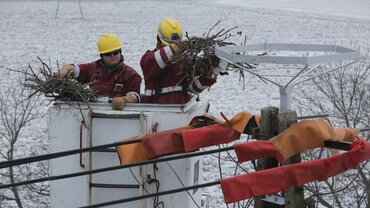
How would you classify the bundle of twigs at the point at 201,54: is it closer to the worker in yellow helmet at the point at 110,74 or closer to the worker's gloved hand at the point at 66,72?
the worker in yellow helmet at the point at 110,74

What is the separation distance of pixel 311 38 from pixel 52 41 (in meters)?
12.3

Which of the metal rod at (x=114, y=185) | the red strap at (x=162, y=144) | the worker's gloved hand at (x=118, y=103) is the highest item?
the worker's gloved hand at (x=118, y=103)

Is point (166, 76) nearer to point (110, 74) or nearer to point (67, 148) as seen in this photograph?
point (110, 74)

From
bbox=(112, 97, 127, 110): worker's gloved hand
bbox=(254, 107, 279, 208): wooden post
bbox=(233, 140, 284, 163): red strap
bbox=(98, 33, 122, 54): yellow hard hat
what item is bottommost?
bbox=(112, 97, 127, 110): worker's gloved hand

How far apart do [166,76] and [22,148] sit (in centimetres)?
1301

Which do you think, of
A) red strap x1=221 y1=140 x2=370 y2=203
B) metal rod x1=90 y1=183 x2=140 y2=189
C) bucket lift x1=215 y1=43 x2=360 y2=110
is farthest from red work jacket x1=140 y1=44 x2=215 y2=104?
red strap x1=221 y1=140 x2=370 y2=203

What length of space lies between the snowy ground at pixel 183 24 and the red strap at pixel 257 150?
61.3 ft

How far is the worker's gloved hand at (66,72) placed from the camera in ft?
26.6

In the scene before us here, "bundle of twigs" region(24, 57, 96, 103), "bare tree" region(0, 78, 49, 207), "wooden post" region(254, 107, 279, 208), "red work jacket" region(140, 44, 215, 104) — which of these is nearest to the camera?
"wooden post" region(254, 107, 279, 208)

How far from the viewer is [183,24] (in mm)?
42750

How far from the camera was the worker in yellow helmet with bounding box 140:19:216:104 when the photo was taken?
811 cm

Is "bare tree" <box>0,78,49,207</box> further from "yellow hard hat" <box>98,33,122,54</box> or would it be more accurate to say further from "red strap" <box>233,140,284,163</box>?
"red strap" <box>233,140,284,163</box>

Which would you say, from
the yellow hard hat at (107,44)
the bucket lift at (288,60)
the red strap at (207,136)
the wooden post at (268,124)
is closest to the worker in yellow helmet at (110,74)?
the yellow hard hat at (107,44)

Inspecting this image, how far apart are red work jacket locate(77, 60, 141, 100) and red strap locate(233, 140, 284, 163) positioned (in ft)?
9.82
